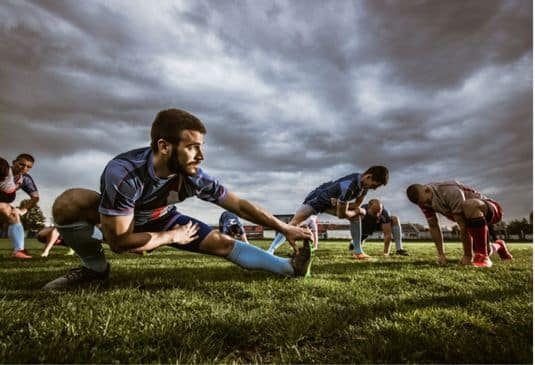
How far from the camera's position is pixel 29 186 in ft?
27.1

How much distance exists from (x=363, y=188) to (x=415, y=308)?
4.96 metres

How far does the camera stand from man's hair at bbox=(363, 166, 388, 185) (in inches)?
269

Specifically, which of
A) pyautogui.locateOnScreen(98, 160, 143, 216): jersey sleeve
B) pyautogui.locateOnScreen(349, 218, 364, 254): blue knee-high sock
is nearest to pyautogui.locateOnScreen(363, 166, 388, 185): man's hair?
pyautogui.locateOnScreen(349, 218, 364, 254): blue knee-high sock

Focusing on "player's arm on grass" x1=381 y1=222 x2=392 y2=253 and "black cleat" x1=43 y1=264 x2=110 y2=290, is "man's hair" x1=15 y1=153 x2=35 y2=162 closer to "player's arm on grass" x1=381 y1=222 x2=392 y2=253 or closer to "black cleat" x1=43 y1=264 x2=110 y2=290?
"black cleat" x1=43 y1=264 x2=110 y2=290

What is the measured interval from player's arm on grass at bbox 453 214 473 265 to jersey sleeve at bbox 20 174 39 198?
9680mm

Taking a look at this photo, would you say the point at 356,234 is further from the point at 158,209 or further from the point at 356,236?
the point at 158,209

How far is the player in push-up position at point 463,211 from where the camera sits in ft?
18.4

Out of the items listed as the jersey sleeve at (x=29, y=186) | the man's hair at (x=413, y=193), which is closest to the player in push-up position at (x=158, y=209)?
the man's hair at (x=413, y=193)

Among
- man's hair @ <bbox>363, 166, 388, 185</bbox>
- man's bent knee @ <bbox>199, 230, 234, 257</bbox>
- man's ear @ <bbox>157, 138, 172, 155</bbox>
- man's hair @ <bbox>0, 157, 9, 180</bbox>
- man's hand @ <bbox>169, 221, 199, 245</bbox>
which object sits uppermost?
man's hair @ <bbox>363, 166, 388, 185</bbox>

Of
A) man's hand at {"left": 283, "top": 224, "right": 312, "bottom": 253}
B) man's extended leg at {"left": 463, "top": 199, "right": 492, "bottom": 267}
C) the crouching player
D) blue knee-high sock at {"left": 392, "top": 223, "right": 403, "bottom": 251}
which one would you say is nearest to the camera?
man's hand at {"left": 283, "top": 224, "right": 312, "bottom": 253}

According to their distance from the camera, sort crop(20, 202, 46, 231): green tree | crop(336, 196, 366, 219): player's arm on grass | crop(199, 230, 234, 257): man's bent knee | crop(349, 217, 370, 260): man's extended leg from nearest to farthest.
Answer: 1. crop(199, 230, 234, 257): man's bent knee
2. crop(336, 196, 366, 219): player's arm on grass
3. crop(349, 217, 370, 260): man's extended leg
4. crop(20, 202, 46, 231): green tree

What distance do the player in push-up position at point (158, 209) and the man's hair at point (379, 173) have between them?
3.65 metres

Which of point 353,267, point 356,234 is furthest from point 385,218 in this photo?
point 353,267

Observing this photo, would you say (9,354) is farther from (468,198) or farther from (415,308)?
(468,198)
